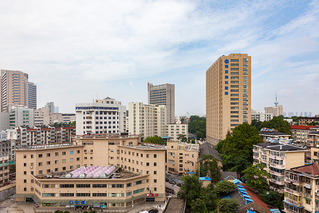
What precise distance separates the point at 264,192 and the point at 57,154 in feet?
137

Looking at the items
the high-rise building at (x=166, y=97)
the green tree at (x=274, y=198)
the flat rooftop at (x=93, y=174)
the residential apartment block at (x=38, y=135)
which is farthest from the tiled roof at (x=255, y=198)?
the high-rise building at (x=166, y=97)

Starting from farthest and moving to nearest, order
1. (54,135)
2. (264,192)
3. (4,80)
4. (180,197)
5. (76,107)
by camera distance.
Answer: (4,80) → (54,135) → (76,107) → (180,197) → (264,192)

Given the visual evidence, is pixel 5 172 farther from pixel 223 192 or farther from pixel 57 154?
pixel 223 192

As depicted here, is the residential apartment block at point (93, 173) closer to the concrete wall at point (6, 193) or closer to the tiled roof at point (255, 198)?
the concrete wall at point (6, 193)

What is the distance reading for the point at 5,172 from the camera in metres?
49.4

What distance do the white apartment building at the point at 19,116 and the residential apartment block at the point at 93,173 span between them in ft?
228

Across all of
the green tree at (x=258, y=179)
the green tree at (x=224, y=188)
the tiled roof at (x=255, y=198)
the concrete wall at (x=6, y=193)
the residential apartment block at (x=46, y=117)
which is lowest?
the concrete wall at (x=6, y=193)

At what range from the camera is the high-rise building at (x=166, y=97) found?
142m

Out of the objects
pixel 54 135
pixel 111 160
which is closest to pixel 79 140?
pixel 111 160

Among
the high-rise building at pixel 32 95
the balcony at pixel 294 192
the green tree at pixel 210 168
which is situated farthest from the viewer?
the high-rise building at pixel 32 95

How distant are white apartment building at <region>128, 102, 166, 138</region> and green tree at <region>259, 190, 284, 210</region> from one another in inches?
2692

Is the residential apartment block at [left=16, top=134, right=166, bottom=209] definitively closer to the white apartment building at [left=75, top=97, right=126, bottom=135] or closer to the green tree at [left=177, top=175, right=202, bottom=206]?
the green tree at [left=177, top=175, right=202, bottom=206]

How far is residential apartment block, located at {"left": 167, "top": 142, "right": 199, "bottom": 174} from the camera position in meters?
56.8

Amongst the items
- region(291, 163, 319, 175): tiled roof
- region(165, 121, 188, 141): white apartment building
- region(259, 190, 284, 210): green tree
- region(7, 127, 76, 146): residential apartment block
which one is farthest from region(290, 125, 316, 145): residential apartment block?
region(7, 127, 76, 146): residential apartment block
